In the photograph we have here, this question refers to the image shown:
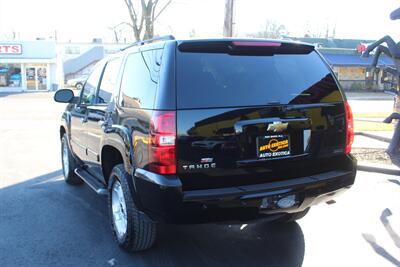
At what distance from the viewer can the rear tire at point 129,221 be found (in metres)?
3.90

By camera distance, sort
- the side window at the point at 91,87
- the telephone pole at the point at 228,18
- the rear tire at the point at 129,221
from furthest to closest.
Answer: the telephone pole at the point at 228,18 → the side window at the point at 91,87 → the rear tire at the point at 129,221

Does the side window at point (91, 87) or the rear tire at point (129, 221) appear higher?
the side window at point (91, 87)

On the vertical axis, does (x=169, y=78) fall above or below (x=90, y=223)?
above

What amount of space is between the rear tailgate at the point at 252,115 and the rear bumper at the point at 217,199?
0.32 feet

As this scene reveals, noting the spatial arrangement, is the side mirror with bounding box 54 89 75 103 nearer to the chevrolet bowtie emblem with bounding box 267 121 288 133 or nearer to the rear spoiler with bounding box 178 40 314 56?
the rear spoiler with bounding box 178 40 314 56

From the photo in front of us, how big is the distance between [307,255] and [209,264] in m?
0.96

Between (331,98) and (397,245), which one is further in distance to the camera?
(397,245)

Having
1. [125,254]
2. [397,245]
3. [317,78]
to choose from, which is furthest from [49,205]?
[397,245]

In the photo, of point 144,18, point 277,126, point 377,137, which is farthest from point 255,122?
point 144,18

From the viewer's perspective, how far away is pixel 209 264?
393 centimetres

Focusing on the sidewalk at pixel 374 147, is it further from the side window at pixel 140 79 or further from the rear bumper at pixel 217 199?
the side window at pixel 140 79

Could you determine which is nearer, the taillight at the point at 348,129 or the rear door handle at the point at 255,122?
the rear door handle at the point at 255,122

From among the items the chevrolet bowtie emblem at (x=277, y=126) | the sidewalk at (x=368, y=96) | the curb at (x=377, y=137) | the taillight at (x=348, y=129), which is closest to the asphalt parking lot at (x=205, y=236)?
the taillight at (x=348, y=129)

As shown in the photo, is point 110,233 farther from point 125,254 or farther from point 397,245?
point 397,245
